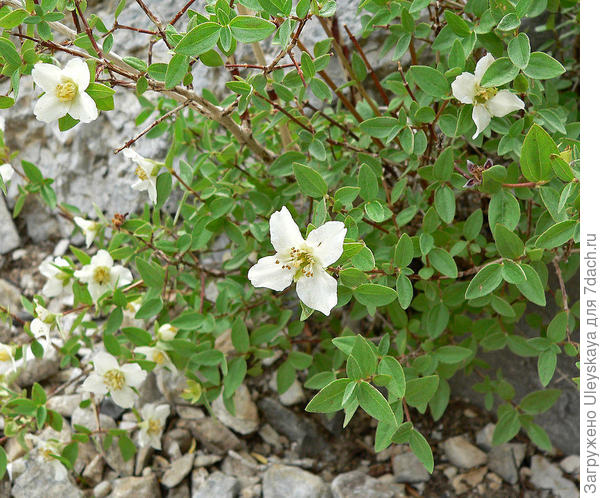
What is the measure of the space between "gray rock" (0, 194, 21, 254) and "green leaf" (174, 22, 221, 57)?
166 cm

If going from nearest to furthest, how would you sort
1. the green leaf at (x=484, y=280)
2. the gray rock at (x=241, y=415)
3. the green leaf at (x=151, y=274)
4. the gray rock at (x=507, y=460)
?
the green leaf at (x=484, y=280)
the green leaf at (x=151, y=274)
the gray rock at (x=507, y=460)
the gray rock at (x=241, y=415)

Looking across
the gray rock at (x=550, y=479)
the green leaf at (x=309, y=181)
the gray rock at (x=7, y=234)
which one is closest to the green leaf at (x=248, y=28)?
the green leaf at (x=309, y=181)

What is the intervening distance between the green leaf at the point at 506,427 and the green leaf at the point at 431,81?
0.85m

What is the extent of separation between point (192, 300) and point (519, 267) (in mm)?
841

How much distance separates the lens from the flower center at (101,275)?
1.53 m

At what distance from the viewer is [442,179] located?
1318 mm

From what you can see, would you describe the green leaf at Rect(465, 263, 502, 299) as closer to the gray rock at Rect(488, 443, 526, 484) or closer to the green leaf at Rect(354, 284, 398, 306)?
the green leaf at Rect(354, 284, 398, 306)

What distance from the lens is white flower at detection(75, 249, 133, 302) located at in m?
1.53

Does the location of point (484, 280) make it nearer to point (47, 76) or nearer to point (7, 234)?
point (47, 76)

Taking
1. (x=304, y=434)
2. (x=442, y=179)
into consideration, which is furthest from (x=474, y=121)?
(x=304, y=434)

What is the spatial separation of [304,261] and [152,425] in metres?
0.94

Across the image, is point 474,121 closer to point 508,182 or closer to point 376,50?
point 508,182

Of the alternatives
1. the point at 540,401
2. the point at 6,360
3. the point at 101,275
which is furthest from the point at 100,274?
the point at 540,401

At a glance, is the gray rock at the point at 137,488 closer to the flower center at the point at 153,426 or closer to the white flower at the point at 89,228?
the flower center at the point at 153,426
